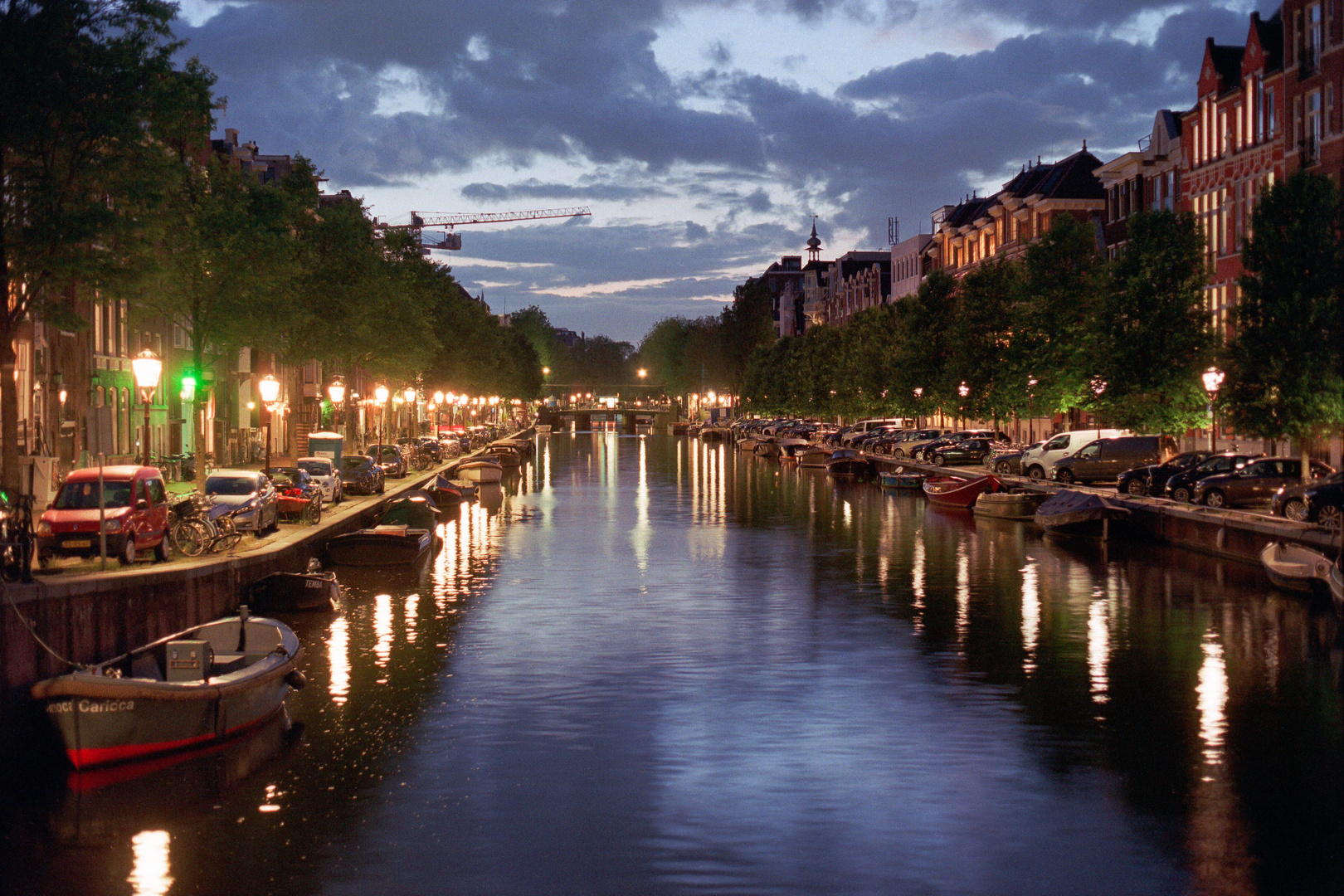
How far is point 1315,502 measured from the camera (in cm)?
4050

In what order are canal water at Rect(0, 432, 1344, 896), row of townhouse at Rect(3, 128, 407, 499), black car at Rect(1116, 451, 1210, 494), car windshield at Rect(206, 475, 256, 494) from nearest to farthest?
canal water at Rect(0, 432, 1344, 896) → car windshield at Rect(206, 475, 256, 494) → row of townhouse at Rect(3, 128, 407, 499) → black car at Rect(1116, 451, 1210, 494)

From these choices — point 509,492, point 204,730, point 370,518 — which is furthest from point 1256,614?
point 509,492

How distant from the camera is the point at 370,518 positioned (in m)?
52.1

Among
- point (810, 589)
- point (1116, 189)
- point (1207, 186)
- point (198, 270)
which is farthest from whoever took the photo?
point (1116, 189)

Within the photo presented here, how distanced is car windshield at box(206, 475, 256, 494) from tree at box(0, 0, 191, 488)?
6649 millimetres

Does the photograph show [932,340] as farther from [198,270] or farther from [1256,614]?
[1256,614]

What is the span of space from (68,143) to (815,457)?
249ft

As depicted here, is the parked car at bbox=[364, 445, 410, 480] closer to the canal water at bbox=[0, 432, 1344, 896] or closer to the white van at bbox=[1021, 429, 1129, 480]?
the white van at bbox=[1021, 429, 1129, 480]

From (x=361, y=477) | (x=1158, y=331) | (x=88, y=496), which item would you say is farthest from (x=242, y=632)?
(x=1158, y=331)

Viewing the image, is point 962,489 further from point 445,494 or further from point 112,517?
point 112,517

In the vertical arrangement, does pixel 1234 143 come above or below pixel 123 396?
above

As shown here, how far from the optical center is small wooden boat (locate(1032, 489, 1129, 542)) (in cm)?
5025

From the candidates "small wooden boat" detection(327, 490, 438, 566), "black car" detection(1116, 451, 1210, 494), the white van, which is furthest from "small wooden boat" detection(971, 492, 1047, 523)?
"small wooden boat" detection(327, 490, 438, 566)

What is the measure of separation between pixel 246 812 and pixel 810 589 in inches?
864
